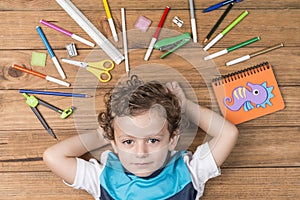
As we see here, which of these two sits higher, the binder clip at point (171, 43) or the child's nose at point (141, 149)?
the binder clip at point (171, 43)

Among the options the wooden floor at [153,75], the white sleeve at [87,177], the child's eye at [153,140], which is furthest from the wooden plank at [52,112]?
the child's eye at [153,140]

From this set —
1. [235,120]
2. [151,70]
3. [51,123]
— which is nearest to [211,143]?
[235,120]

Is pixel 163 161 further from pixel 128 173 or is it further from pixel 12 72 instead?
pixel 12 72

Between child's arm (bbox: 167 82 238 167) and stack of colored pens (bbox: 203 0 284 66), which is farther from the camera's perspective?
stack of colored pens (bbox: 203 0 284 66)

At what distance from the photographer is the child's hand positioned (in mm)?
934

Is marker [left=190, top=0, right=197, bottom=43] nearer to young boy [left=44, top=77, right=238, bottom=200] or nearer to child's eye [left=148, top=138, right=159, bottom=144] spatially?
young boy [left=44, top=77, right=238, bottom=200]

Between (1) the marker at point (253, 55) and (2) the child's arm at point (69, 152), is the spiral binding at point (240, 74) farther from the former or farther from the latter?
(2) the child's arm at point (69, 152)

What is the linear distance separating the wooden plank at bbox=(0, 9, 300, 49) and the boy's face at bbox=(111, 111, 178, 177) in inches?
10.8

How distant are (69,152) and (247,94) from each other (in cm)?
44

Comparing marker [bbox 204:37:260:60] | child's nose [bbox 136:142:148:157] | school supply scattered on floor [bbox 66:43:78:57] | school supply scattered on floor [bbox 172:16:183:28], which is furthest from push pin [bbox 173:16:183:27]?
child's nose [bbox 136:142:148:157]

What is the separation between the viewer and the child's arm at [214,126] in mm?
903

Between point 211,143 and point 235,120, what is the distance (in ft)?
0.35

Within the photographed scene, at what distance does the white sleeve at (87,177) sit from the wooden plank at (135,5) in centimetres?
39

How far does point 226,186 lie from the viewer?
980 millimetres
